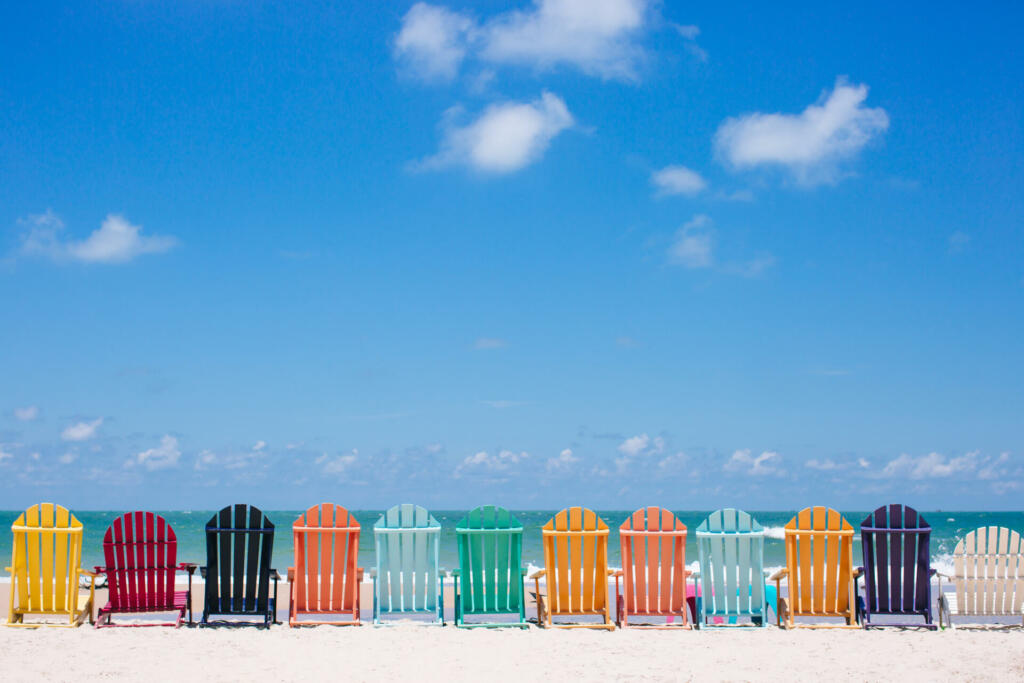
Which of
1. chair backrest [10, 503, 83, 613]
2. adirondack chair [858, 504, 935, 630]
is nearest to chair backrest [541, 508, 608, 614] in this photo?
adirondack chair [858, 504, 935, 630]

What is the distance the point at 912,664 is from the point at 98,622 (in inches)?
270

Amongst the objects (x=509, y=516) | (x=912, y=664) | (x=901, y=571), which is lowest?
(x=912, y=664)

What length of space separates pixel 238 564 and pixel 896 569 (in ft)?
19.6

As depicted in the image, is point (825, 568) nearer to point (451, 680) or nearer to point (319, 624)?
point (451, 680)

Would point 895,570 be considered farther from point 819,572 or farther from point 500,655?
point 500,655

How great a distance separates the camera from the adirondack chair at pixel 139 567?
821cm

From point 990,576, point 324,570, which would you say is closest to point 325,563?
point 324,570

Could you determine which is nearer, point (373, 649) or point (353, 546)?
point (373, 649)

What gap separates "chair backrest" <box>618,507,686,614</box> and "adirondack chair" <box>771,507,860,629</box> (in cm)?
99

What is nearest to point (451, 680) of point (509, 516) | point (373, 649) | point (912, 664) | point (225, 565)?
point (373, 649)

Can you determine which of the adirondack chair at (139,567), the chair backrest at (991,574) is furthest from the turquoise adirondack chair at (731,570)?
the adirondack chair at (139,567)

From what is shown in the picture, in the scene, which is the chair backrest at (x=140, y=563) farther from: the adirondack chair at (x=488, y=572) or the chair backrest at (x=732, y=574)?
the chair backrest at (x=732, y=574)

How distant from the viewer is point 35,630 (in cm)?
822

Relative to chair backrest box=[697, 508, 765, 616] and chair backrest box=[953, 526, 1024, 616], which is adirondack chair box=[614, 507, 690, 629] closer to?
chair backrest box=[697, 508, 765, 616]
